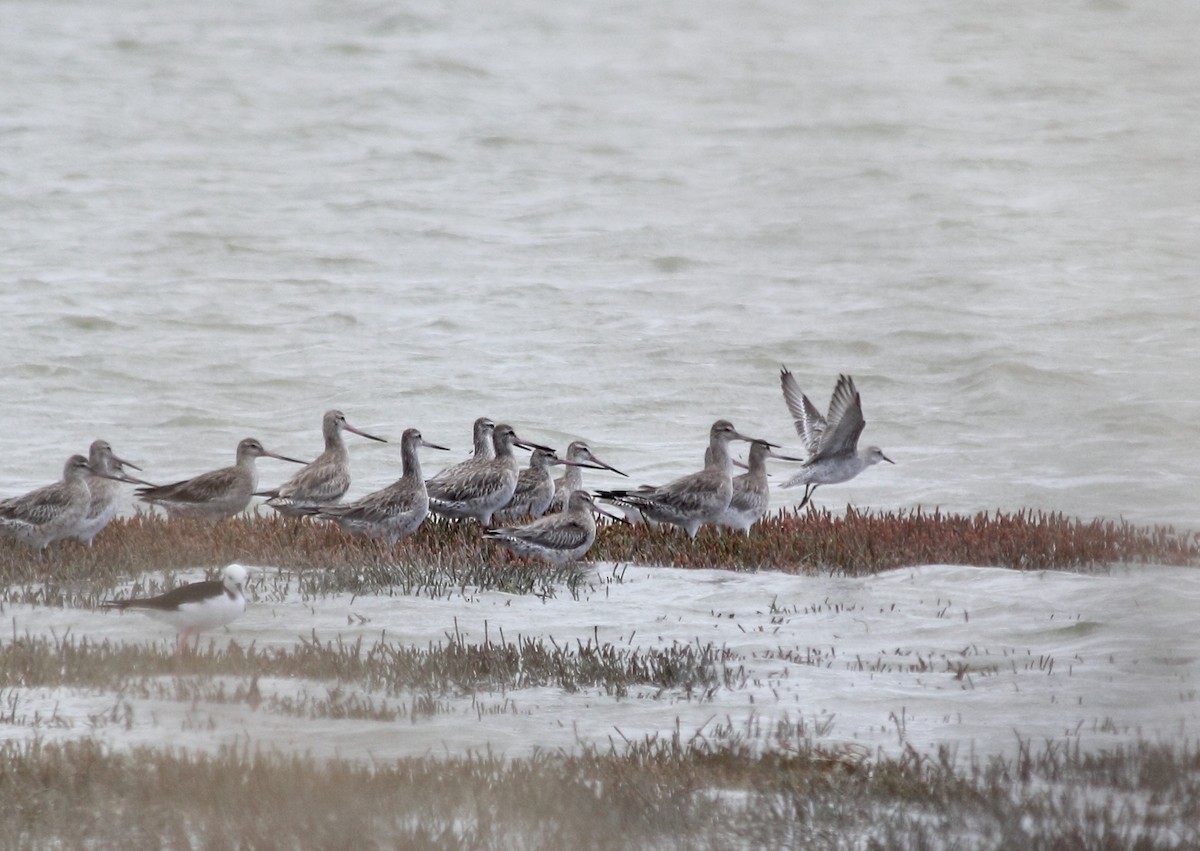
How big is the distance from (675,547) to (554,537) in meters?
1.31

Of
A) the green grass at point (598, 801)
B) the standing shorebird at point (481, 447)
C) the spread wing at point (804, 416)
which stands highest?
the spread wing at point (804, 416)

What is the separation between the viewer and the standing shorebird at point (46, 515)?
451 inches

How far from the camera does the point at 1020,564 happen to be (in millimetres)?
11781

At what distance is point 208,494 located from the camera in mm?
13148

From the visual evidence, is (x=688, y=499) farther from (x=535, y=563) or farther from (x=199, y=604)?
(x=199, y=604)

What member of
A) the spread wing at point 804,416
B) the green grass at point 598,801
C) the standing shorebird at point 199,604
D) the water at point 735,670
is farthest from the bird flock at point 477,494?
the green grass at point 598,801

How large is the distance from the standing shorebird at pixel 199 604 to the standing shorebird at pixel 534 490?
559 cm

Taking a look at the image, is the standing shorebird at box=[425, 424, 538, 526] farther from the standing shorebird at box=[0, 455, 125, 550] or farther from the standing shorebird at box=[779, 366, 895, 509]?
the standing shorebird at box=[0, 455, 125, 550]

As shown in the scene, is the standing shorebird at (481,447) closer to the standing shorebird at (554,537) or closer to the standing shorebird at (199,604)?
the standing shorebird at (554,537)

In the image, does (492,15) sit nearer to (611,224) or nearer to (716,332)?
(611,224)

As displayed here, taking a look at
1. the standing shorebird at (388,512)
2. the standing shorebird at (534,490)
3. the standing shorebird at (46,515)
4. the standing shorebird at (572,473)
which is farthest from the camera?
the standing shorebird at (572,473)

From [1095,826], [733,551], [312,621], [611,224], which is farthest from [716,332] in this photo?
[1095,826]

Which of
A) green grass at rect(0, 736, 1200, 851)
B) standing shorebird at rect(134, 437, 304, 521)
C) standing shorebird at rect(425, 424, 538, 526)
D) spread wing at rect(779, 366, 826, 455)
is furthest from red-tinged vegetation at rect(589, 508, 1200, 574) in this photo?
green grass at rect(0, 736, 1200, 851)

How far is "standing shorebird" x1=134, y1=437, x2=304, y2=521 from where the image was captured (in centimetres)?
1307
